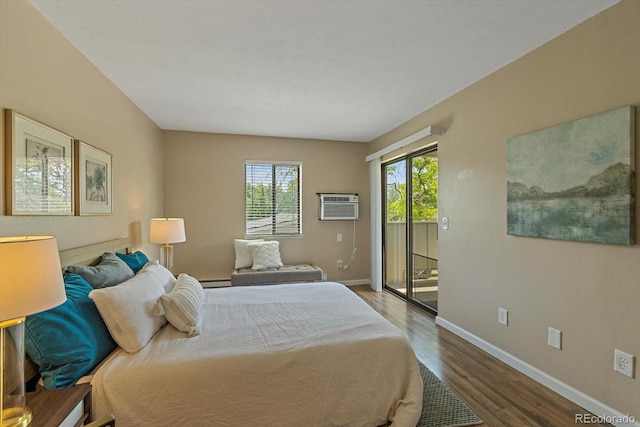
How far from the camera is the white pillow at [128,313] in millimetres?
1615

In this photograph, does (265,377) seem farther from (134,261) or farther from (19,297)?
(134,261)

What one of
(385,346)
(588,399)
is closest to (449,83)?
(385,346)

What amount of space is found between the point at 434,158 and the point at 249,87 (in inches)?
91.7

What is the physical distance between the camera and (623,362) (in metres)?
1.81

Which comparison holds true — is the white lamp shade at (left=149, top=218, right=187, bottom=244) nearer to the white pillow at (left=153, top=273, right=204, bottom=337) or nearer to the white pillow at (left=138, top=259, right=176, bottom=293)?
the white pillow at (left=138, top=259, right=176, bottom=293)

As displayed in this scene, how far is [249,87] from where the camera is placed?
2975 millimetres

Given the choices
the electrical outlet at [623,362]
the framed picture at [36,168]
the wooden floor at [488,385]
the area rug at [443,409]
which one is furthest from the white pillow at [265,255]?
the electrical outlet at [623,362]

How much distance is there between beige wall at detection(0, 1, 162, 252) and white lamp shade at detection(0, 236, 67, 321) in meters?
0.85

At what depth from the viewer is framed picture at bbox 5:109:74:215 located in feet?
5.24

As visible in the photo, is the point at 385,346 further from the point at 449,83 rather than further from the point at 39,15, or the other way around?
the point at 39,15

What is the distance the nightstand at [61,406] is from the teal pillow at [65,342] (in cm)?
10

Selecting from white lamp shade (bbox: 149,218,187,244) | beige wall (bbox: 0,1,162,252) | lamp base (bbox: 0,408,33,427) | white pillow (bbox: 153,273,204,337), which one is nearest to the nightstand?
lamp base (bbox: 0,408,33,427)

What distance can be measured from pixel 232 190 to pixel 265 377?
362 centimetres

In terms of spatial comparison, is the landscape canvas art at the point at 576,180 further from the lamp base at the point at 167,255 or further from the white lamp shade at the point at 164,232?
the lamp base at the point at 167,255
